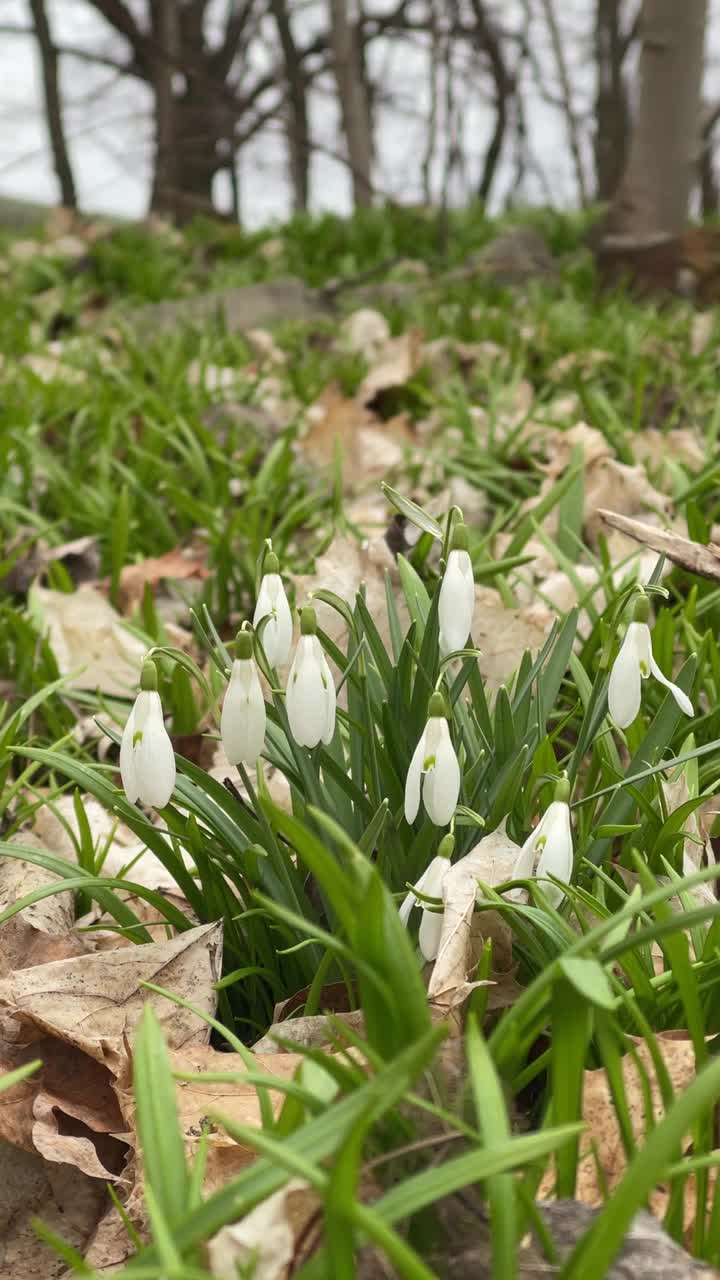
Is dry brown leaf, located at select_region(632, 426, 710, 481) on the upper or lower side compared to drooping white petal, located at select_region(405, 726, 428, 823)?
upper

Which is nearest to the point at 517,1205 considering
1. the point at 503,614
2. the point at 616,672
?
the point at 616,672

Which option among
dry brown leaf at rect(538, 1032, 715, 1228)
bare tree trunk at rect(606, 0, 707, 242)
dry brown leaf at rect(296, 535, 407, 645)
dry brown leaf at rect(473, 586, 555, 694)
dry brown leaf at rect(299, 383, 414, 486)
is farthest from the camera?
bare tree trunk at rect(606, 0, 707, 242)

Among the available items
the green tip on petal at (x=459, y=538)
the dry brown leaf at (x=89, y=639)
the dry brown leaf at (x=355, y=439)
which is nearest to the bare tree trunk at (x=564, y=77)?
the dry brown leaf at (x=355, y=439)

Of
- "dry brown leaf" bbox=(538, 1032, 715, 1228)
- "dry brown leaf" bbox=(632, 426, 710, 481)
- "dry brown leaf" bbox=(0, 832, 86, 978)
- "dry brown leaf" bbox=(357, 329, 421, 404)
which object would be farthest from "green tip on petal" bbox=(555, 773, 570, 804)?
"dry brown leaf" bbox=(357, 329, 421, 404)

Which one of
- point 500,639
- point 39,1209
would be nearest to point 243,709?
point 39,1209

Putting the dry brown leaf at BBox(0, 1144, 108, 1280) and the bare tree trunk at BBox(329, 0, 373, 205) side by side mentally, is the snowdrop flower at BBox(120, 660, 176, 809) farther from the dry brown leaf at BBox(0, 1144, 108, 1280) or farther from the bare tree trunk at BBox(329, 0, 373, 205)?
the bare tree trunk at BBox(329, 0, 373, 205)

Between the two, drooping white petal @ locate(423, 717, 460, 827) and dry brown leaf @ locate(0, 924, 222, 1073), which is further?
dry brown leaf @ locate(0, 924, 222, 1073)

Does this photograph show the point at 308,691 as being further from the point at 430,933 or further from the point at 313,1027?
the point at 313,1027
